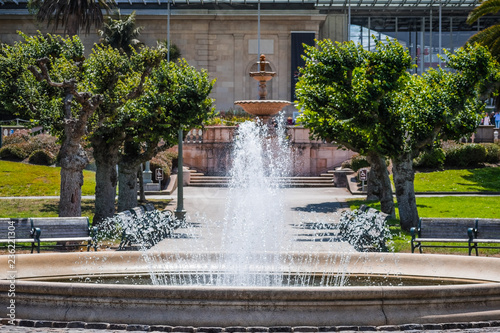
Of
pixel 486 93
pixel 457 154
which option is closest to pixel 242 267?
pixel 486 93

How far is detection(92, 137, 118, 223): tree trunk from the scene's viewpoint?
22.8 meters

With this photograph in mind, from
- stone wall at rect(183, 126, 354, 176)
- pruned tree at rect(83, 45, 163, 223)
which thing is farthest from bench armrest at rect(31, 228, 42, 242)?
stone wall at rect(183, 126, 354, 176)

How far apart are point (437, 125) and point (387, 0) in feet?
125

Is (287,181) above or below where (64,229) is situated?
above

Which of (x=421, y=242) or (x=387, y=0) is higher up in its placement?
(x=387, y=0)

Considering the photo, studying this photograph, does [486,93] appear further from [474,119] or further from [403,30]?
[403,30]

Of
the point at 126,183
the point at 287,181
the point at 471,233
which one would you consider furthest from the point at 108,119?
the point at 287,181

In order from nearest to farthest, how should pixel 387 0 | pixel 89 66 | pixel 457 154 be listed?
pixel 89 66 < pixel 457 154 < pixel 387 0

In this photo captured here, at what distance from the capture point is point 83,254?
39.0 ft

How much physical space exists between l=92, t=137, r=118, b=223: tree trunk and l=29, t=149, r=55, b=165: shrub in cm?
1597

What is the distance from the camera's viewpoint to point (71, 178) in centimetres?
1928

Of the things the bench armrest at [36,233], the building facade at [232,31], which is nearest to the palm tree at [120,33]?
the building facade at [232,31]

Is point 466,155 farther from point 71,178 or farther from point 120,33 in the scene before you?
point 71,178

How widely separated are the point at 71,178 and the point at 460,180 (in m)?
21.3
